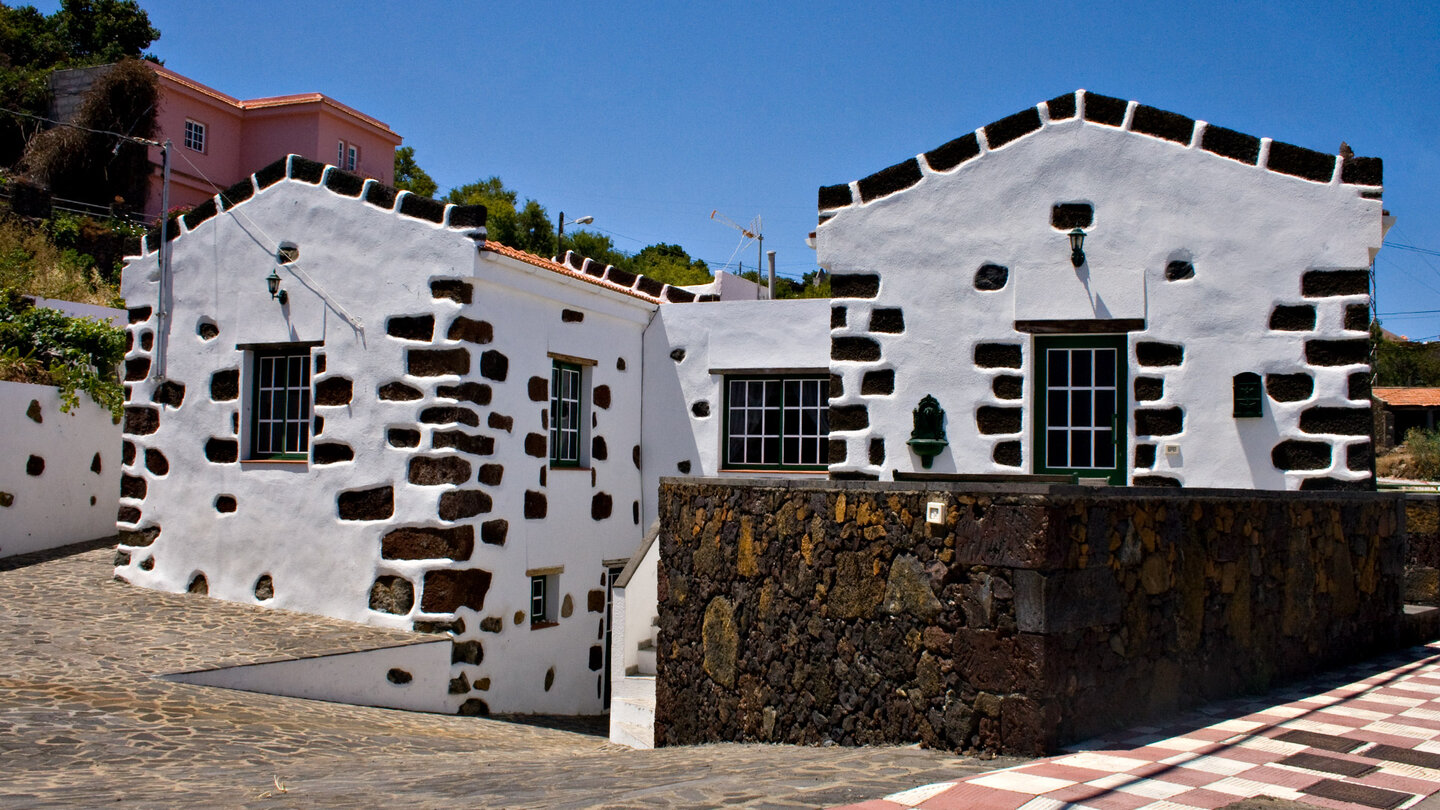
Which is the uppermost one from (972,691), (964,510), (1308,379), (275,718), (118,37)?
(118,37)

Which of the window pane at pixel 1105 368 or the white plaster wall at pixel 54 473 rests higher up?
the window pane at pixel 1105 368

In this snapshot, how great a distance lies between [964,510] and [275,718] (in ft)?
16.0

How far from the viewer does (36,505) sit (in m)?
11.8

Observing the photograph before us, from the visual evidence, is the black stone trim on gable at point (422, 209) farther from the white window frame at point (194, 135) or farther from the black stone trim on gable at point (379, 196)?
the white window frame at point (194, 135)

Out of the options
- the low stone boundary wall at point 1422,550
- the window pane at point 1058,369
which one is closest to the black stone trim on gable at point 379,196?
the window pane at point 1058,369

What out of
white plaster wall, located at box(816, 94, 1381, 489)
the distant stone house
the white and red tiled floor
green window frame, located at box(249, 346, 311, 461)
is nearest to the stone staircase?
the distant stone house

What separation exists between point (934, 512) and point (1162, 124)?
5.11 m

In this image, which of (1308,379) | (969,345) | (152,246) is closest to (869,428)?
(969,345)

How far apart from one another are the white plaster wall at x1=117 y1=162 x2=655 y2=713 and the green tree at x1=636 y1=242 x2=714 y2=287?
26.1 metres

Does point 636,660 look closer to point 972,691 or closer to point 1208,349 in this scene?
point 972,691

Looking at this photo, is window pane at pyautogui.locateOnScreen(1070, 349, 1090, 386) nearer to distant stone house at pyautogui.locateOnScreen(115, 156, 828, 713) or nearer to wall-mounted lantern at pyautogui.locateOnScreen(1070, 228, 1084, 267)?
wall-mounted lantern at pyautogui.locateOnScreen(1070, 228, 1084, 267)

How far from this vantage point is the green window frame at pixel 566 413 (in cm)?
1105

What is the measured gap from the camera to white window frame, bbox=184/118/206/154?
28266mm

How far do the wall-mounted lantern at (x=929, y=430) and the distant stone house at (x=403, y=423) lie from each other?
2.50 m
